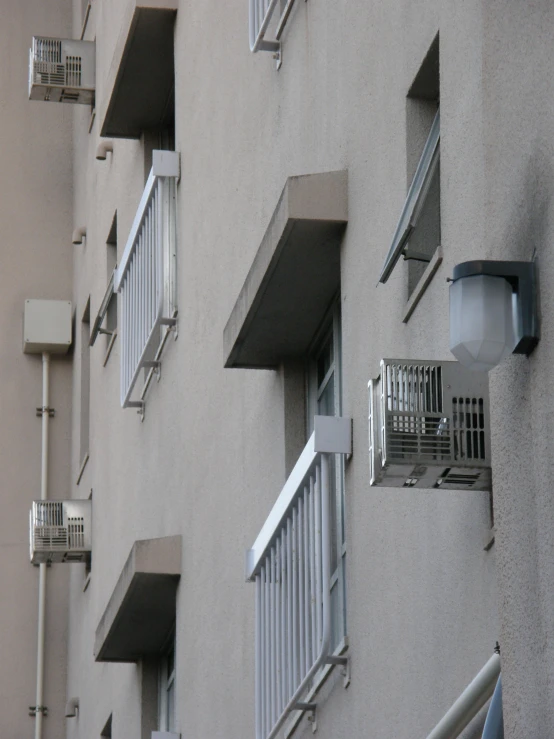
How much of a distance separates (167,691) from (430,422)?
26.5ft

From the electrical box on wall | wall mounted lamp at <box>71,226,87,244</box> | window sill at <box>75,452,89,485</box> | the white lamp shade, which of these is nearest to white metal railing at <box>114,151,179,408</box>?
window sill at <box>75,452,89,485</box>

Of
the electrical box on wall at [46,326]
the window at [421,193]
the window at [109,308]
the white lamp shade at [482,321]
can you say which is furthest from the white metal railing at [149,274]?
the white lamp shade at [482,321]

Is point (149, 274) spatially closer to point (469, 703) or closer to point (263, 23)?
point (263, 23)

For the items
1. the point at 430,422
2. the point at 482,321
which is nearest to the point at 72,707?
the point at 430,422

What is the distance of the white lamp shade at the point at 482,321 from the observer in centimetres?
440

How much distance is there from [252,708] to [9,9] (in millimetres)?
13800

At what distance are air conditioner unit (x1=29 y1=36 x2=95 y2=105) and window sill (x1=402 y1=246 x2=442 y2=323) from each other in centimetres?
1190

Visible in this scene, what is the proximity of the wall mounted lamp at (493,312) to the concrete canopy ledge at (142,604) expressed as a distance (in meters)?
7.13

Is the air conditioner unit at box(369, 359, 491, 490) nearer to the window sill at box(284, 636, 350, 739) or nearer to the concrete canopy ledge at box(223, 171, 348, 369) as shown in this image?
the window sill at box(284, 636, 350, 739)

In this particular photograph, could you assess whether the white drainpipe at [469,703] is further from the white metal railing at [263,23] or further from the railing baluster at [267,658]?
the white metal railing at [263,23]

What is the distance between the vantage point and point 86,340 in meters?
19.5

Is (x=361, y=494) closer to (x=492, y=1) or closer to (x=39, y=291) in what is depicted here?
(x=492, y=1)

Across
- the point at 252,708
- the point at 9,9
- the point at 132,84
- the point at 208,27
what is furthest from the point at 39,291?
the point at 252,708

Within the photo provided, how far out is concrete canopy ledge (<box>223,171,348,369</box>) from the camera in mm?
7461
